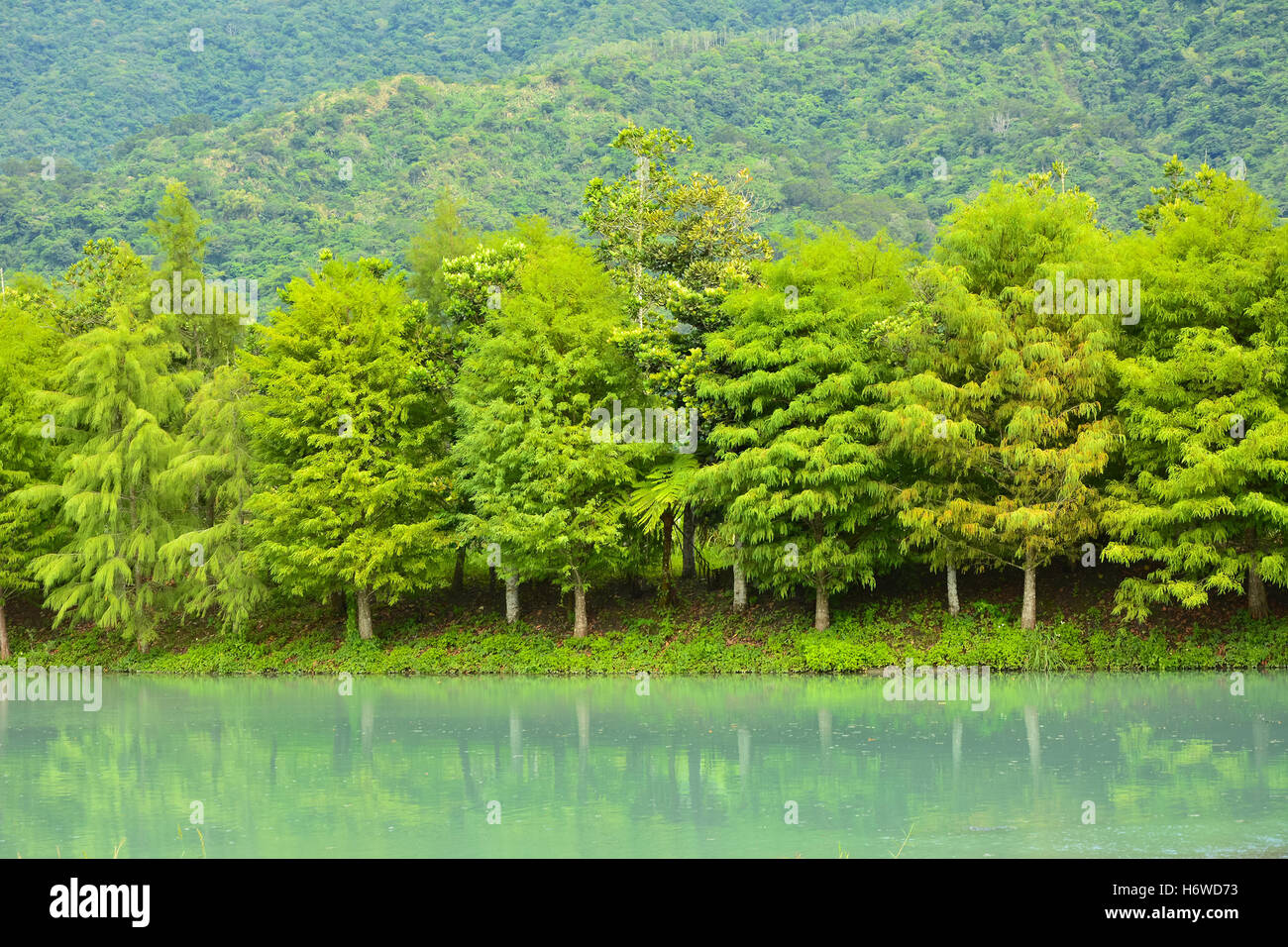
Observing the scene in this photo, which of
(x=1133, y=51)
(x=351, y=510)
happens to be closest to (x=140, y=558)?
(x=351, y=510)

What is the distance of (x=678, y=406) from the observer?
3741cm

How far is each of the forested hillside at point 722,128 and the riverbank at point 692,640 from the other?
48785 mm

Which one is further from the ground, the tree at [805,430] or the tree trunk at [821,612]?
the tree at [805,430]

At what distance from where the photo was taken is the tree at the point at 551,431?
1372 inches

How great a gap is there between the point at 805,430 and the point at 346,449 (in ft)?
43.4

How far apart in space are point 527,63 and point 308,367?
145 meters

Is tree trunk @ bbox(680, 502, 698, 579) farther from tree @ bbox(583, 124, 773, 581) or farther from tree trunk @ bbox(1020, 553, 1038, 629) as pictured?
tree trunk @ bbox(1020, 553, 1038, 629)

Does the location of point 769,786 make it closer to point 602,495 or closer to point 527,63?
point 602,495

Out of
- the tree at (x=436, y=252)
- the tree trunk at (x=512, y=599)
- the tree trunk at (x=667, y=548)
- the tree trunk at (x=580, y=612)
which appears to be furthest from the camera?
the tree at (x=436, y=252)

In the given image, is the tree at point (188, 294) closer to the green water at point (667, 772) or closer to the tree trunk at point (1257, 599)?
the green water at point (667, 772)

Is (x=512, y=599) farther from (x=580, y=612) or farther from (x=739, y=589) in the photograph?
(x=739, y=589)

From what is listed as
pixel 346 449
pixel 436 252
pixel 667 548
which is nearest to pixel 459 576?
pixel 346 449

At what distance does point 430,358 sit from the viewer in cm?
3966

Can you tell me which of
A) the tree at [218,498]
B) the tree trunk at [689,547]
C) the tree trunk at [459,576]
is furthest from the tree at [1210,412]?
the tree at [218,498]
